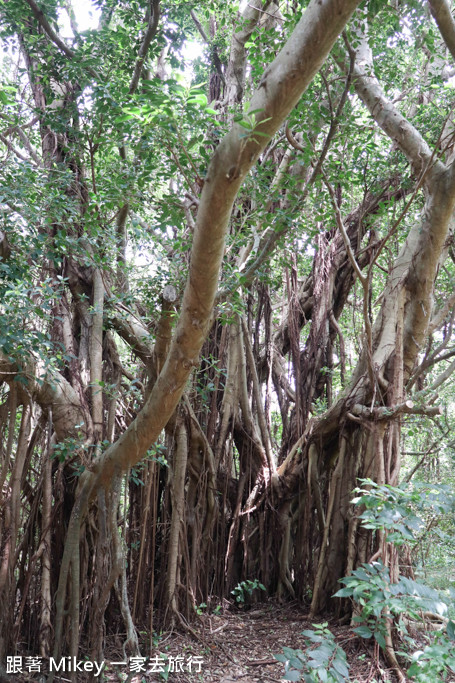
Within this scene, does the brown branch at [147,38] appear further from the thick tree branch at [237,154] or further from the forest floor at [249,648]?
the forest floor at [249,648]

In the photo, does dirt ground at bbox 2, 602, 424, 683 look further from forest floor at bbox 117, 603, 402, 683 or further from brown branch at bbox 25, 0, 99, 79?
brown branch at bbox 25, 0, 99, 79

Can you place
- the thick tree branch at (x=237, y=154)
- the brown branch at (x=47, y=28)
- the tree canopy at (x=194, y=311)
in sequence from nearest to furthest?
1. the thick tree branch at (x=237, y=154)
2. the tree canopy at (x=194, y=311)
3. the brown branch at (x=47, y=28)

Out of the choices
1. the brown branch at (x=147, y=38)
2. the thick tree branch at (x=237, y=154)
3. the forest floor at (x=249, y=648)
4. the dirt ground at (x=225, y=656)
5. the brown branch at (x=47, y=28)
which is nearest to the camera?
the thick tree branch at (x=237, y=154)

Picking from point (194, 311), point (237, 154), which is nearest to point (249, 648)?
point (194, 311)

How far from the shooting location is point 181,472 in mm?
4328

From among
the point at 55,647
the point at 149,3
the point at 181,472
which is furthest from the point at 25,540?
the point at 149,3

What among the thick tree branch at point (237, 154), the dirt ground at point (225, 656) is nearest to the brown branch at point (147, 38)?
the thick tree branch at point (237, 154)

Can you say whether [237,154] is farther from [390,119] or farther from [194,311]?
[390,119]

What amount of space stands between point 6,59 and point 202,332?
562 centimetres

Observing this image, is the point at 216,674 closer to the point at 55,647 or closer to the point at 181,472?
the point at 55,647

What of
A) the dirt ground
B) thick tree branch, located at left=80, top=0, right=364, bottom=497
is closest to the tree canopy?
thick tree branch, located at left=80, top=0, right=364, bottom=497

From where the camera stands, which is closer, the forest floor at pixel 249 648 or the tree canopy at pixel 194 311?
the tree canopy at pixel 194 311

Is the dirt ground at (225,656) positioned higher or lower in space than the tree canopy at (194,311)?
lower

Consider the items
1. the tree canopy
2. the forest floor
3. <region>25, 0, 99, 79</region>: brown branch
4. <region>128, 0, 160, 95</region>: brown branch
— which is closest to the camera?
the tree canopy
